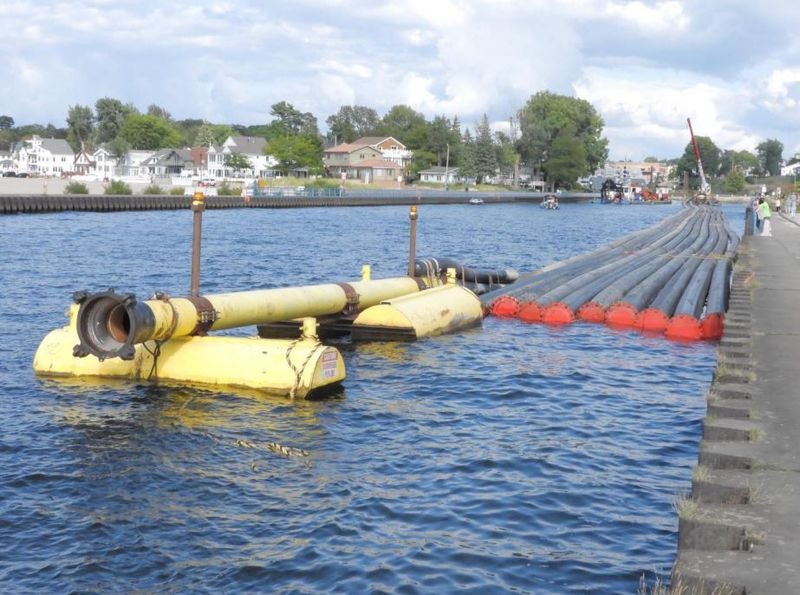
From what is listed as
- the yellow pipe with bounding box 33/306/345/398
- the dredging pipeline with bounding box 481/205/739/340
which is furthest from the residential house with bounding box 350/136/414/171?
the yellow pipe with bounding box 33/306/345/398

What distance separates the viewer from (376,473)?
11.2m

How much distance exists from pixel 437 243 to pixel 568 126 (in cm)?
14562

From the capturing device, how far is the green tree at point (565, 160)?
602 feet

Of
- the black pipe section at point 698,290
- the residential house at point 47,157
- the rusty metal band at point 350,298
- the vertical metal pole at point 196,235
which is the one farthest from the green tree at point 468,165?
the vertical metal pole at point 196,235

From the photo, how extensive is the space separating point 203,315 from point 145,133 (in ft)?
602

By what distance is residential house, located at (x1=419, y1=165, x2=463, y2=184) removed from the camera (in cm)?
18432

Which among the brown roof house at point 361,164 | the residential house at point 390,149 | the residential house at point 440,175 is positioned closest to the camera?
the brown roof house at point 361,164

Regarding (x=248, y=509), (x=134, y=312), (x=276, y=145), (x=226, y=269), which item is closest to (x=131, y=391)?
(x=134, y=312)

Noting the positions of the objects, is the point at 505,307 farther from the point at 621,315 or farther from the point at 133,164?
the point at 133,164

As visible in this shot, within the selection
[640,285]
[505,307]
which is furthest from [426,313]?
[640,285]

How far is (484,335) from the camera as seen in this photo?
20844 millimetres

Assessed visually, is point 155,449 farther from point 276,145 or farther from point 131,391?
point 276,145

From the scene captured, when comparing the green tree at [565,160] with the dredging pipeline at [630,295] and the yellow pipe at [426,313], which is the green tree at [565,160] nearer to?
the dredging pipeline at [630,295]

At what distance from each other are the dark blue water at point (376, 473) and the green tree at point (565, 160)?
16741 centimetres
